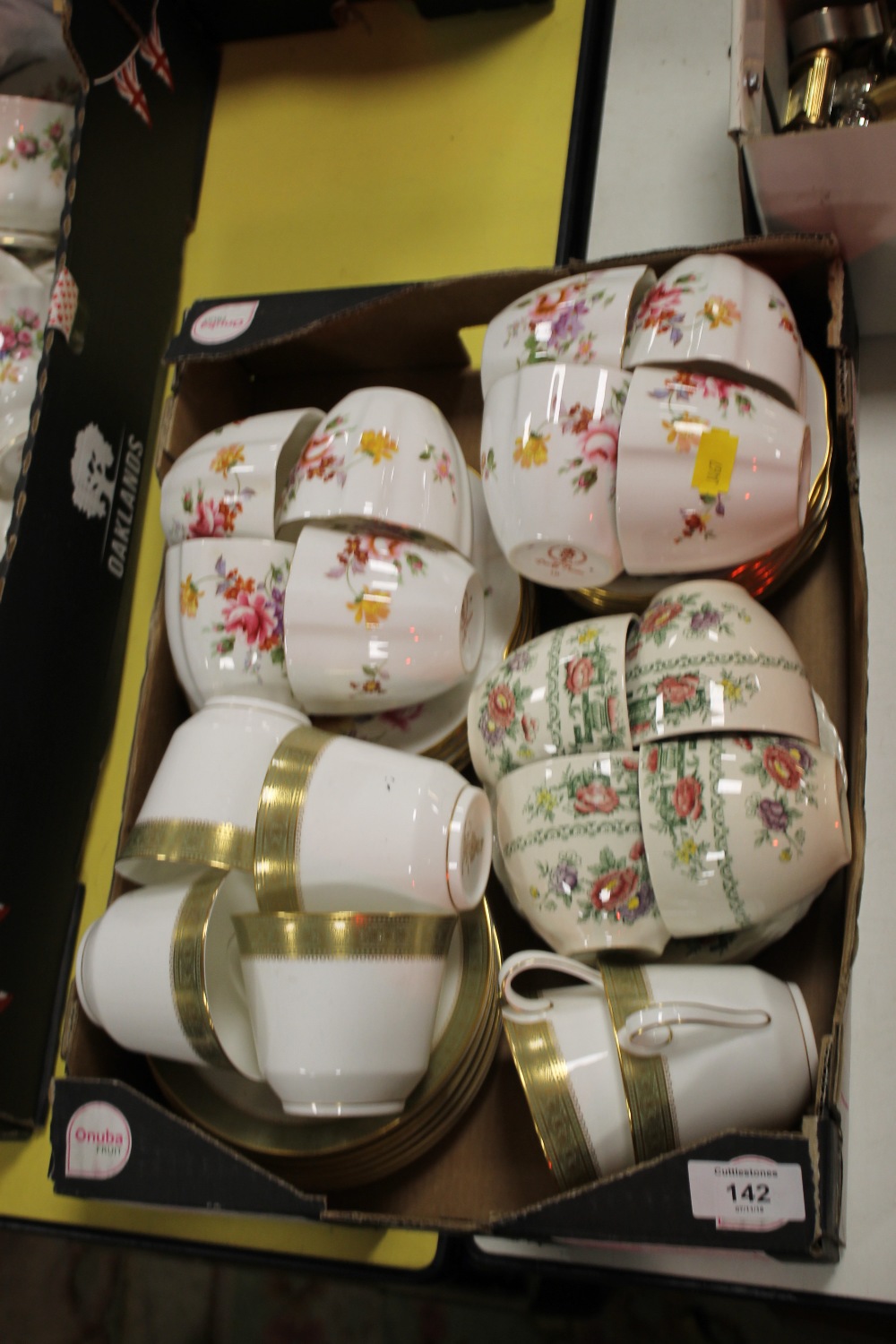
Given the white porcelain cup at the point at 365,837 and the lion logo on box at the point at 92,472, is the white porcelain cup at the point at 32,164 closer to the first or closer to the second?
the lion logo on box at the point at 92,472

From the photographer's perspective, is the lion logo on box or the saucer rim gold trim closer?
the saucer rim gold trim

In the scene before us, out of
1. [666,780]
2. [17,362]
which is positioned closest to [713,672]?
[666,780]

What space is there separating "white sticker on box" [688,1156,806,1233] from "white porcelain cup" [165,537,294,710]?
0.40m

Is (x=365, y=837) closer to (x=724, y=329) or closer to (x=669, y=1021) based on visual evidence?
(x=669, y=1021)

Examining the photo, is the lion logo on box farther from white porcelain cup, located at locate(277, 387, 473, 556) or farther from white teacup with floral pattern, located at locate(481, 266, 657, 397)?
white teacup with floral pattern, located at locate(481, 266, 657, 397)

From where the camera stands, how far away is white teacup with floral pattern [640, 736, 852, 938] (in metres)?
0.58

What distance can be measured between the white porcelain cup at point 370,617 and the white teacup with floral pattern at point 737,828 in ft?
0.55

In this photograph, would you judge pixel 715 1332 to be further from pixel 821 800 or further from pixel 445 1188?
pixel 821 800

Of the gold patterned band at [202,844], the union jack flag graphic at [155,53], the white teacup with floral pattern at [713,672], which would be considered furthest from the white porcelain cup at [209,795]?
the union jack flag graphic at [155,53]

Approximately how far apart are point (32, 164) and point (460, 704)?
0.68 metres

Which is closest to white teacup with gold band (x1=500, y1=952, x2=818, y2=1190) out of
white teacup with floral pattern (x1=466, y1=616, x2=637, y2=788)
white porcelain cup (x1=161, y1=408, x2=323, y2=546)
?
white teacup with floral pattern (x1=466, y1=616, x2=637, y2=788)

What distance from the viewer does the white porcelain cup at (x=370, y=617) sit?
679mm

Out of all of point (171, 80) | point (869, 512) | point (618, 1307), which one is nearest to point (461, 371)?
point (869, 512)

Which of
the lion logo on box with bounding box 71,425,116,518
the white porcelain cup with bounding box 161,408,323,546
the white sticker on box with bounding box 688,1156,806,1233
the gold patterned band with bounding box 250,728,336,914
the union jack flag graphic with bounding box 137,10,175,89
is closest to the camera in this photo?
the white sticker on box with bounding box 688,1156,806,1233
